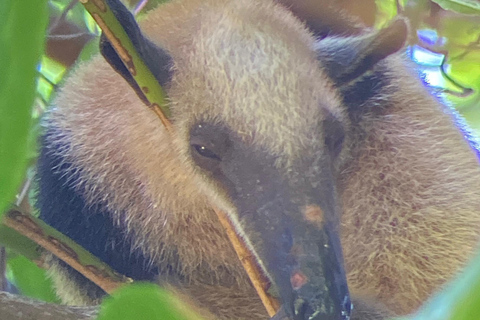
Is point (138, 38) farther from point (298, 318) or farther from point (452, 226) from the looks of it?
point (452, 226)

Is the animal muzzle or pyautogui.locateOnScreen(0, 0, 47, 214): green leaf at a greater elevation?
pyautogui.locateOnScreen(0, 0, 47, 214): green leaf

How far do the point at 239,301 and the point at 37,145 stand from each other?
2.22 feet

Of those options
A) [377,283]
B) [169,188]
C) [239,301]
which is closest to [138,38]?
[169,188]

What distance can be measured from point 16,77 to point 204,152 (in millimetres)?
795

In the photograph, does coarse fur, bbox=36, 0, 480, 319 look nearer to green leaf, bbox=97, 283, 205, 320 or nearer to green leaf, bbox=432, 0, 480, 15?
green leaf, bbox=432, 0, 480, 15

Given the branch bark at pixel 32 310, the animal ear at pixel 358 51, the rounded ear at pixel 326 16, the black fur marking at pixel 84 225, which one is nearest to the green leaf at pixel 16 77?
the branch bark at pixel 32 310

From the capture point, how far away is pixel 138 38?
3.67 feet

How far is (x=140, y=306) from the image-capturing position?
→ 41cm

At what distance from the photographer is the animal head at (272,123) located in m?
0.98

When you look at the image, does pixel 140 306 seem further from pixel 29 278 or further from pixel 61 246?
pixel 29 278

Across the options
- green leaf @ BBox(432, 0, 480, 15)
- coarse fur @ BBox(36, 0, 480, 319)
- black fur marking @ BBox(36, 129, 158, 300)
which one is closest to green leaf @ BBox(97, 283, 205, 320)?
coarse fur @ BBox(36, 0, 480, 319)

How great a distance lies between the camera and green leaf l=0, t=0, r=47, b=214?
0.44 m

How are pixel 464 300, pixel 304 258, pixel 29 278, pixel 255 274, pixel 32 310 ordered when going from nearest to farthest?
pixel 464 300
pixel 32 310
pixel 304 258
pixel 255 274
pixel 29 278

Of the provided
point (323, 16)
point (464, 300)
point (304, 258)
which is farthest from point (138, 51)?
point (464, 300)
